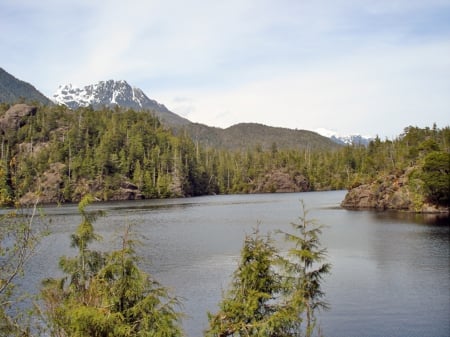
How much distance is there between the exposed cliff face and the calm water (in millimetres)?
14060

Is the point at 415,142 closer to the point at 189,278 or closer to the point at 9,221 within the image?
the point at 189,278

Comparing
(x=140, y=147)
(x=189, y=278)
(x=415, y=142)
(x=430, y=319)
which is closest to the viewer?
(x=430, y=319)

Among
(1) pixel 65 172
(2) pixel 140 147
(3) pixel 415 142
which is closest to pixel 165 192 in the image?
(2) pixel 140 147

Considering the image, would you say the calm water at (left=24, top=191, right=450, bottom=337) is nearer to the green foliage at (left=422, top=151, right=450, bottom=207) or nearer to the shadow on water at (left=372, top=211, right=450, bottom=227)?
the shadow on water at (left=372, top=211, right=450, bottom=227)

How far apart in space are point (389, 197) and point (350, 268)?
68.0 metres

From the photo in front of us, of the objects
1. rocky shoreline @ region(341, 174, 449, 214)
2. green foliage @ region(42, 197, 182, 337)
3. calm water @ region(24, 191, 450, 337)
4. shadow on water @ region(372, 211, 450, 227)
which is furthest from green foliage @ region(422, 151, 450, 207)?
green foliage @ region(42, 197, 182, 337)

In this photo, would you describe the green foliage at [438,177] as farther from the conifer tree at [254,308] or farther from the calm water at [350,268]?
the conifer tree at [254,308]

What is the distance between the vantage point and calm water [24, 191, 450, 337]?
27.9 m

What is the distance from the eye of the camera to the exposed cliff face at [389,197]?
92.4m

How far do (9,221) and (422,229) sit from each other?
201ft

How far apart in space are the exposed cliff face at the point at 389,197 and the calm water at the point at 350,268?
1406cm

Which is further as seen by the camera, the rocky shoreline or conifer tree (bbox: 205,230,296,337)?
the rocky shoreline

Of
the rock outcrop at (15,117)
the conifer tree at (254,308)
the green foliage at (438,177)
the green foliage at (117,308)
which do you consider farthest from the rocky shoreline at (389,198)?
the rock outcrop at (15,117)

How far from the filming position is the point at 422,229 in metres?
64.8
